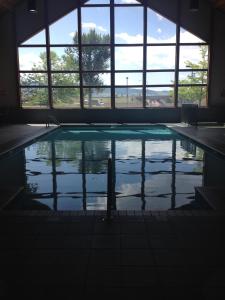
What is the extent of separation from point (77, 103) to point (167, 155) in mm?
7239

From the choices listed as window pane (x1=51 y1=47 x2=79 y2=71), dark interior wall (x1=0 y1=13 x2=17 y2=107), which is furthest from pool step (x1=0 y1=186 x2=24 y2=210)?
window pane (x1=51 y1=47 x2=79 y2=71)

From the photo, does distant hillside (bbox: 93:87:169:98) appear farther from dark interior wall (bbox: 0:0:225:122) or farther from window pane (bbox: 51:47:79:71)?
dark interior wall (bbox: 0:0:225:122)

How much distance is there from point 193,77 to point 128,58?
3.23 metres

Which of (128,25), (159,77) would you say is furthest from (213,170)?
(128,25)

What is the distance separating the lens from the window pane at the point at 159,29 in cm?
1293

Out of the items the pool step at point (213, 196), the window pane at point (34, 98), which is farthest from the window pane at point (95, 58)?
the pool step at point (213, 196)

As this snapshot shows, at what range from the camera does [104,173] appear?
19.4 ft

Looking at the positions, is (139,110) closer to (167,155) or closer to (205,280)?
(167,155)

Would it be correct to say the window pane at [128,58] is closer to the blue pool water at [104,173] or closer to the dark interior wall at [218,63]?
the dark interior wall at [218,63]

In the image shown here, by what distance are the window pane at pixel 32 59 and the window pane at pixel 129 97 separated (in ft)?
11.1

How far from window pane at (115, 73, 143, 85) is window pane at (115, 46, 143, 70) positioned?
29 centimetres

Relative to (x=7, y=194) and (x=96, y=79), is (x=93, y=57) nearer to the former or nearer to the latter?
(x=96, y=79)

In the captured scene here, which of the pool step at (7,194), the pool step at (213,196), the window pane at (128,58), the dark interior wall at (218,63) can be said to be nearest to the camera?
the pool step at (213,196)

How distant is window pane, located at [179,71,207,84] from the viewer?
44.1ft
